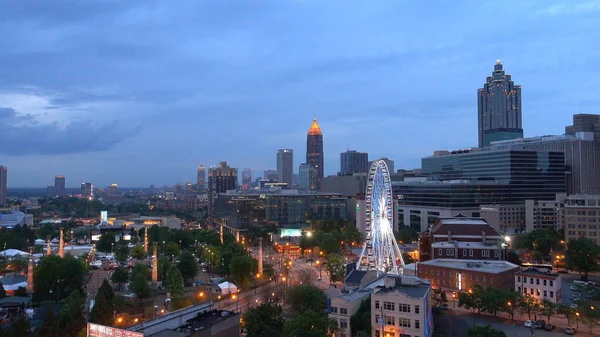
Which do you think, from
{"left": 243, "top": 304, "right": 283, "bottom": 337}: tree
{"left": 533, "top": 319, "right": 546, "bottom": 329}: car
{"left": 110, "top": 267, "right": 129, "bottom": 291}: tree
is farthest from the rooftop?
{"left": 110, "top": 267, "right": 129, "bottom": 291}: tree

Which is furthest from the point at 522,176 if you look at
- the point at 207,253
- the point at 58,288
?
the point at 58,288

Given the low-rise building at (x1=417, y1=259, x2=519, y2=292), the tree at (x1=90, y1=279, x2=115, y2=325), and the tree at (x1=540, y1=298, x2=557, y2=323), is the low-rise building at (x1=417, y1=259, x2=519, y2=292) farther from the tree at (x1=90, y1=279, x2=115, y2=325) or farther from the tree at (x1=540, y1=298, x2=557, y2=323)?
the tree at (x1=90, y1=279, x2=115, y2=325)

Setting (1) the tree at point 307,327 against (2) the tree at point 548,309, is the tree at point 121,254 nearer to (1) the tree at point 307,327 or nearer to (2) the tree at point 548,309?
(1) the tree at point 307,327

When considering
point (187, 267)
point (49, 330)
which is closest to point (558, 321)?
point (49, 330)

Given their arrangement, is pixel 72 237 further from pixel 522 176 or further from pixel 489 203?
pixel 522 176

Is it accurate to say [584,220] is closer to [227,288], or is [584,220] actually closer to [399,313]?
[399,313]

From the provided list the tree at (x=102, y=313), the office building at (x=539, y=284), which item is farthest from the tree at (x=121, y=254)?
the office building at (x=539, y=284)
